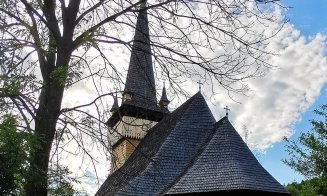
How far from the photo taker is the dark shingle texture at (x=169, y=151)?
620 inches

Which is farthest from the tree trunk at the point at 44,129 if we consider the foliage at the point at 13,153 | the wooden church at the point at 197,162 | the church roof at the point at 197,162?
the church roof at the point at 197,162

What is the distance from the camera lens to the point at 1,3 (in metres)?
5.75

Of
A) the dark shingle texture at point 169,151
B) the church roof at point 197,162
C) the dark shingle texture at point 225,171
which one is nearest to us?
the dark shingle texture at point 225,171

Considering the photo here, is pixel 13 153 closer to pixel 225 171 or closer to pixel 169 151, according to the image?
pixel 225 171

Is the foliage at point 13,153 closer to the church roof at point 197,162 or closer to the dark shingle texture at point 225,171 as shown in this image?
the church roof at point 197,162

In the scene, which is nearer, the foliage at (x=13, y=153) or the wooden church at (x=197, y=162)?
the foliage at (x=13, y=153)

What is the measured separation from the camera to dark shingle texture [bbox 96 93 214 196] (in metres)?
15.7

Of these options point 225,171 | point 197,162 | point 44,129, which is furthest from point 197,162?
point 44,129

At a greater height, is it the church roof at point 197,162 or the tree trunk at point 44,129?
the church roof at point 197,162

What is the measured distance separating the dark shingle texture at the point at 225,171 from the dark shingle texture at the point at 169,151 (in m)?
1.20

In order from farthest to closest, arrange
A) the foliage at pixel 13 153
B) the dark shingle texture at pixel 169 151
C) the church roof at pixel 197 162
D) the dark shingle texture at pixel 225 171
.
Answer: the dark shingle texture at pixel 169 151, the church roof at pixel 197 162, the dark shingle texture at pixel 225 171, the foliage at pixel 13 153

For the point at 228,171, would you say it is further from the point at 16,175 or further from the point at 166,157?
the point at 16,175

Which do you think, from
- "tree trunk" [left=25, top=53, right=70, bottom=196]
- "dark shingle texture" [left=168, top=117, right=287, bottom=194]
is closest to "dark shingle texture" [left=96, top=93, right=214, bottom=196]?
"dark shingle texture" [left=168, top=117, right=287, bottom=194]

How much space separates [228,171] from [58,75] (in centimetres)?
970
